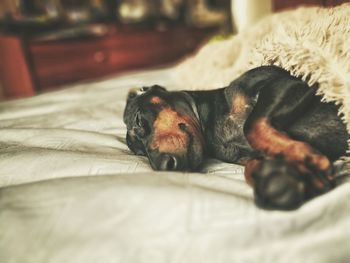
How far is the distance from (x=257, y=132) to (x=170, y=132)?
24 cm

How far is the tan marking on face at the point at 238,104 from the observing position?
100cm

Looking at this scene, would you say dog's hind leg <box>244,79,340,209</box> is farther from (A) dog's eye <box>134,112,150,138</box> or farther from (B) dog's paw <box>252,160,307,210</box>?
(A) dog's eye <box>134,112,150,138</box>

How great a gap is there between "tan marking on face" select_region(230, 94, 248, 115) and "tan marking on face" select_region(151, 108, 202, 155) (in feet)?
0.45

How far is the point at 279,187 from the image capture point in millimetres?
623

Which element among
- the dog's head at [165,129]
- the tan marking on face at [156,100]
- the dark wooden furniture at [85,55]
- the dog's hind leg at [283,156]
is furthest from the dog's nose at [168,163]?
the dark wooden furniture at [85,55]

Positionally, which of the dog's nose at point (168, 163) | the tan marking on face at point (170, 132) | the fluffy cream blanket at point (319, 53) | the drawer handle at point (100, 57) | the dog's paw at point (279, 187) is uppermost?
the fluffy cream blanket at point (319, 53)

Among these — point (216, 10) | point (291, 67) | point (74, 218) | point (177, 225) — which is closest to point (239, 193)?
point (177, 225)

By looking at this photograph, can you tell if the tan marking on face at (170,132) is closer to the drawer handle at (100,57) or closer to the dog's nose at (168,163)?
the dog's nose at (168,163)

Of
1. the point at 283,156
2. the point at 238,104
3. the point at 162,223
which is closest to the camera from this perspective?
the point at 162,223

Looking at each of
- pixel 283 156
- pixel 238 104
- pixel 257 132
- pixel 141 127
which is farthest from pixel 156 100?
pixel 283 156

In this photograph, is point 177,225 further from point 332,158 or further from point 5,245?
point 332,158

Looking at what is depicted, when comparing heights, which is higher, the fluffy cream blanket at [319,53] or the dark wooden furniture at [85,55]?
the fluffy cream blanket at [319,53]

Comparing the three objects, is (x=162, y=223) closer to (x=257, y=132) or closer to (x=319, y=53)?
(x=257, y=132)

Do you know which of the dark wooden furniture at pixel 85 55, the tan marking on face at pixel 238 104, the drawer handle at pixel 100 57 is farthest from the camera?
the drawer handle at pixel 100 57
